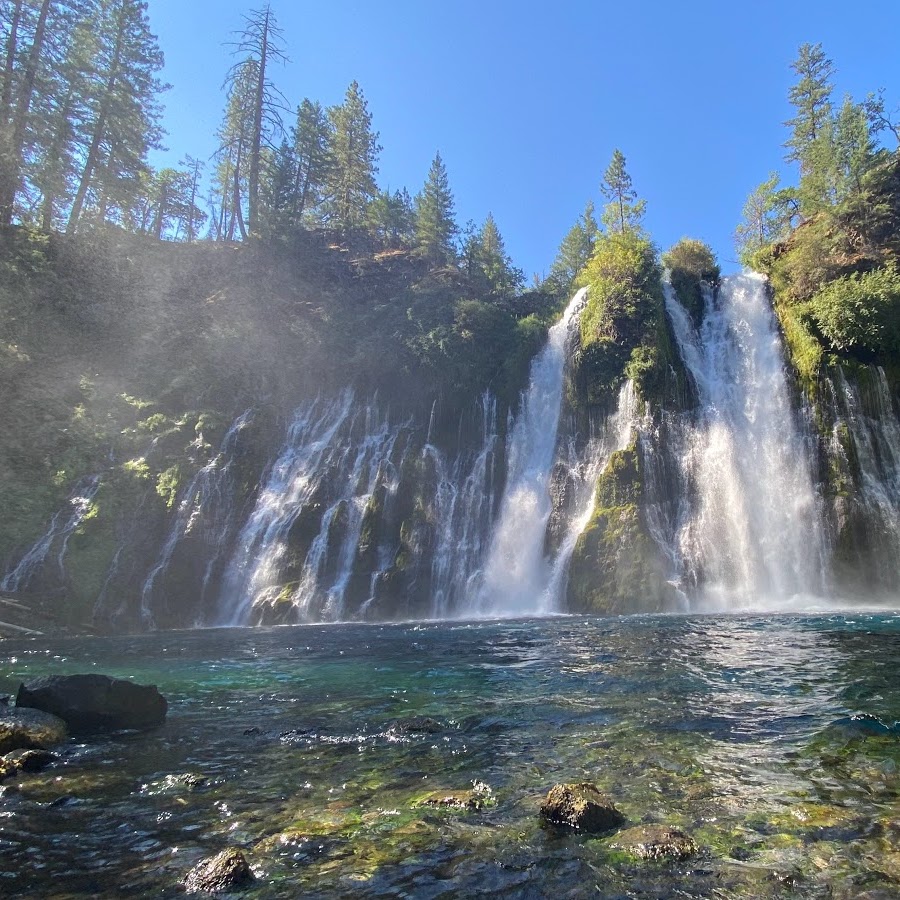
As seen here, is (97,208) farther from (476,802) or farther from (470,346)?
(476,802)

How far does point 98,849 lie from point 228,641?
16032 mm

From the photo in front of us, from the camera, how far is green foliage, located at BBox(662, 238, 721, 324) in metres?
33.3

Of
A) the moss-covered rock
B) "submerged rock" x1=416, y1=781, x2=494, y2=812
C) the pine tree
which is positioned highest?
the pine tree

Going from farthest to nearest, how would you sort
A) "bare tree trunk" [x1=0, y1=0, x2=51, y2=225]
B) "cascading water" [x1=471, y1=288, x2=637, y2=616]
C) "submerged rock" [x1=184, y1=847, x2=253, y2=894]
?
1. "bare tree trunk" [x1=0, y1=0, x2=51, y2=225]
2. "cascading water" [x1=471, y1=288, x2=637, y2=616]
3. "submerged rock" [x1=184, y1=847, x2=253, y2=894]

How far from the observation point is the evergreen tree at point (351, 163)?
60031mm

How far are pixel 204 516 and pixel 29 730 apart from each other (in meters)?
22.3

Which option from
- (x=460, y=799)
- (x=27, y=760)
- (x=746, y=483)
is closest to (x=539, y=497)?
(x=746, y=483)

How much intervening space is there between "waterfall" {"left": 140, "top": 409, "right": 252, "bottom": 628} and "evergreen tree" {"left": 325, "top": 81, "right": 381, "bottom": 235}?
122 ft

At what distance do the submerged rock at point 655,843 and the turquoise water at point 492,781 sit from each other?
0.37 feet

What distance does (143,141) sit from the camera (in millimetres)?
46344

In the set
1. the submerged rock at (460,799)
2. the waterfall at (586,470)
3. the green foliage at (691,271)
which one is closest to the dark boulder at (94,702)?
the submerged rock at (460,799)

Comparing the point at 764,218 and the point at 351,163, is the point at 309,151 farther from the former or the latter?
the point at 764,218

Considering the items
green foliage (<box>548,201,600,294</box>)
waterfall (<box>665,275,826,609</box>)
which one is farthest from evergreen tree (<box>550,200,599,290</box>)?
waterfall (<box>665,275,826,609</box>)

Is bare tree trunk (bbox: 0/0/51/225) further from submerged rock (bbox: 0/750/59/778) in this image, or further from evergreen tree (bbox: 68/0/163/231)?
submerged rock (bbox: 0/750/59/778)
